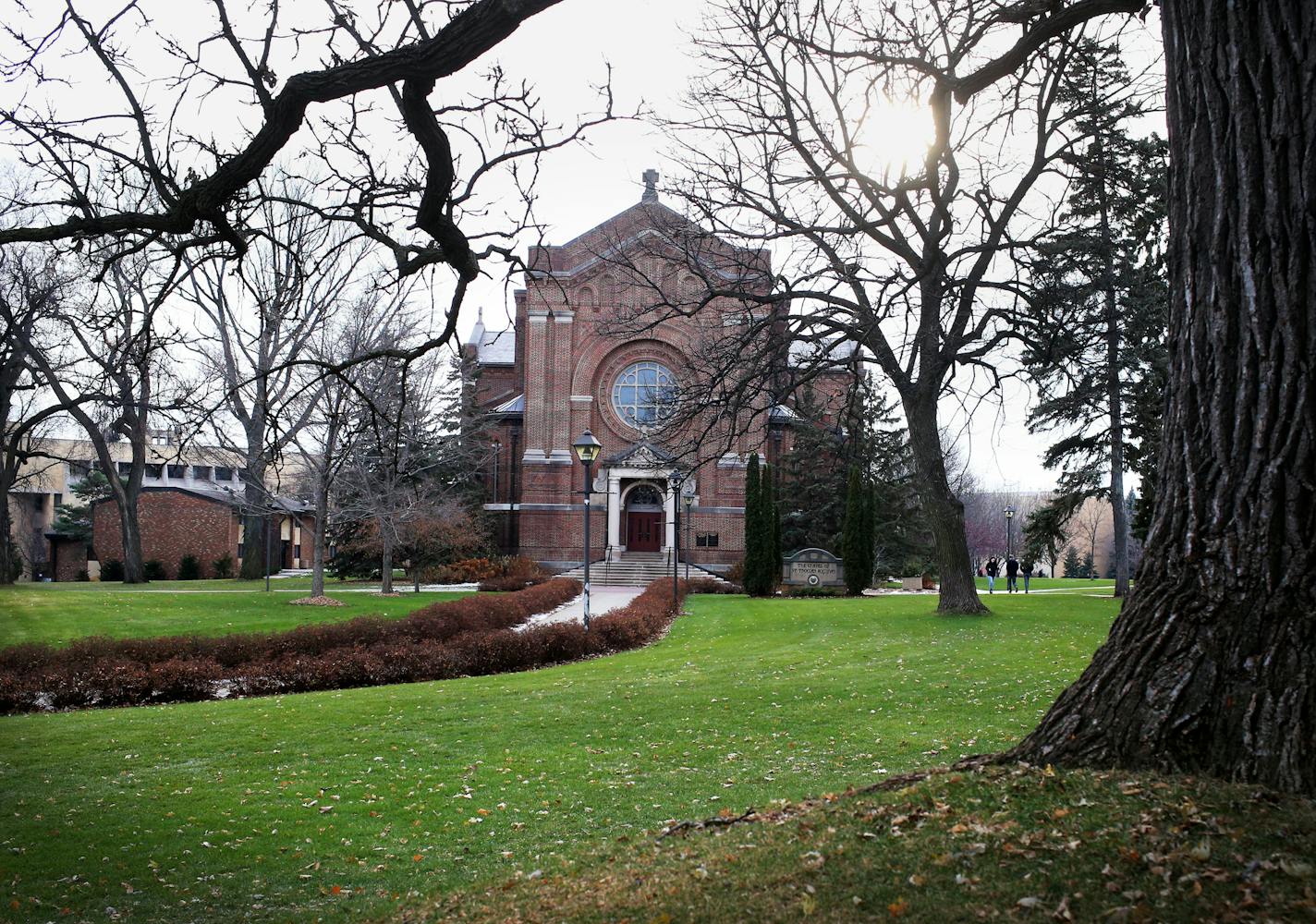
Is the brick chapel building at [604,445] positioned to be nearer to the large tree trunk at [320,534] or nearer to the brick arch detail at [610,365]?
the brick arch detail at [610,365]

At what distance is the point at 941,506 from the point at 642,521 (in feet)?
88.1

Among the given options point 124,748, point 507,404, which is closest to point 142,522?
point 507,404

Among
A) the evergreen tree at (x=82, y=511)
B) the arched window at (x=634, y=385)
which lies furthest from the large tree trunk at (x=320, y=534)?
the evergreen tree at (x=82, y=511)

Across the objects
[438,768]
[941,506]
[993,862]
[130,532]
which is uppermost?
[941,506]

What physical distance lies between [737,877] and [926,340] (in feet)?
45.2

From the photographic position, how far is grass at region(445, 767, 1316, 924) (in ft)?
11.5

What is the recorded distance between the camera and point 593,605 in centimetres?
2872

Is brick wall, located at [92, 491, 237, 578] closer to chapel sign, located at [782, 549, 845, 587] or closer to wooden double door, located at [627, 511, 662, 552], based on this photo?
wooden double door, located at [627, 511, 662, 552]

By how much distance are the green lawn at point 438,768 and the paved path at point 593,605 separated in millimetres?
7752

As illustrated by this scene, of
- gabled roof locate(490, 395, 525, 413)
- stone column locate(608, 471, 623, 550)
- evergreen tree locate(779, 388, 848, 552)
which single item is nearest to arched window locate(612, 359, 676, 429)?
stone column locate(608, 471, 623, 550)

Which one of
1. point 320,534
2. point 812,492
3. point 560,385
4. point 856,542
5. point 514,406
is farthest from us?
point 514,406

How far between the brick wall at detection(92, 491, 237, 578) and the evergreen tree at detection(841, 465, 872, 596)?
104ft

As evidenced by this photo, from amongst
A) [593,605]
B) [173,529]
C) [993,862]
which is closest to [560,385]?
[593,605]

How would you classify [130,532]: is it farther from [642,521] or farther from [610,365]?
[642,521]
